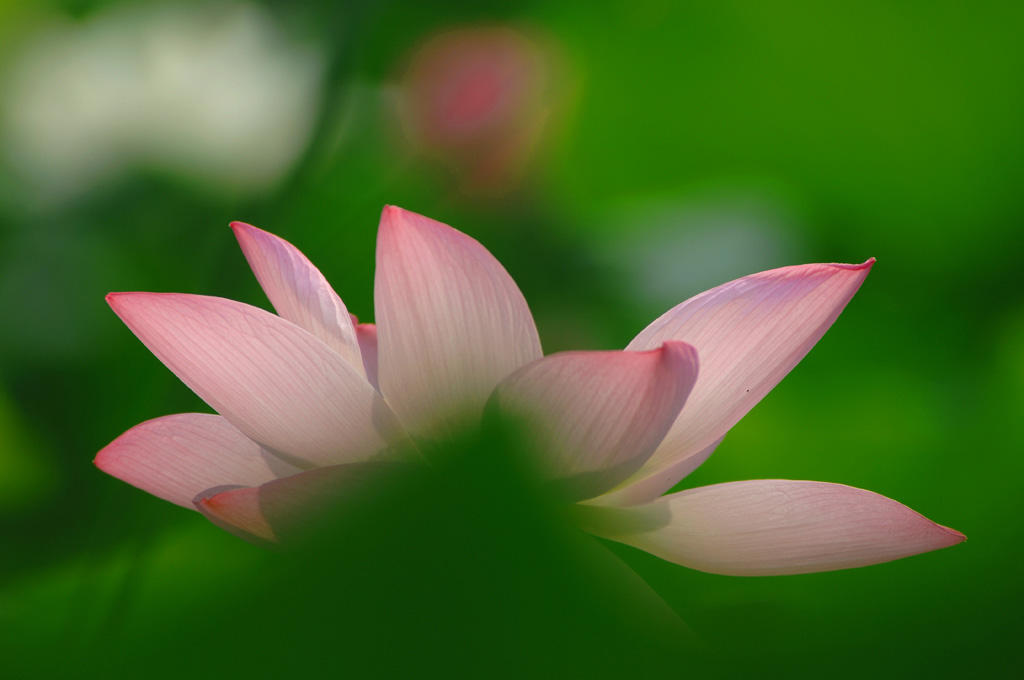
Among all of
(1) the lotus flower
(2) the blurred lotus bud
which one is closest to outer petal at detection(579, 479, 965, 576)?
(1) the lotus flower

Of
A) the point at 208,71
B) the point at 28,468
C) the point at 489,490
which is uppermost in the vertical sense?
the point at 208,71

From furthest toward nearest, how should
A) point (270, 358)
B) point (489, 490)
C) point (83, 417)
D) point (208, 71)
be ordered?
1. point (208, 71)
2. point (83, 417)
3. point (270, 358)
4. point (489, 490)

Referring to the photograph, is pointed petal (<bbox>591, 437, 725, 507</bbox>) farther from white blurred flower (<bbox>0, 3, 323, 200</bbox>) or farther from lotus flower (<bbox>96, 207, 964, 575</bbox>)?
white blurred flower (<bbox>0, 3, 323, 200</bbox>)

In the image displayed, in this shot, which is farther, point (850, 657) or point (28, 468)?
point (28, 468)

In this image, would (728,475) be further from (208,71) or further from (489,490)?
(208,71)

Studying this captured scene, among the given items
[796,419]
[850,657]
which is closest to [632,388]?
[850,657]

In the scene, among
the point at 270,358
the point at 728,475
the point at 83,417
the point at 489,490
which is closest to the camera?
the point at 489,490

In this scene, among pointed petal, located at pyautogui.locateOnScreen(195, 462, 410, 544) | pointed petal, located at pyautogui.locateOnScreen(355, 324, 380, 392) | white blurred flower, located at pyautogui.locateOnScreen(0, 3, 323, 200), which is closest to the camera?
pointed petal, located at pyautogui.locateOnScreen(195, 462, 410, 544)
